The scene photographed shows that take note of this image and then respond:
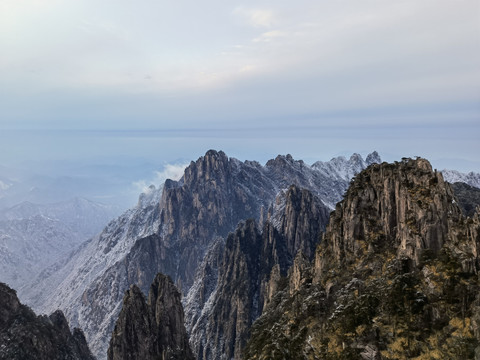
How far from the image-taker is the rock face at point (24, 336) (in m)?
131

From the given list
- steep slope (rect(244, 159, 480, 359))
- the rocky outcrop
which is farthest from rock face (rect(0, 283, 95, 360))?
the rocky outcrop

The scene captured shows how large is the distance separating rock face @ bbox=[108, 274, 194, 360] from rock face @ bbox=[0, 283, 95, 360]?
62.7 feet

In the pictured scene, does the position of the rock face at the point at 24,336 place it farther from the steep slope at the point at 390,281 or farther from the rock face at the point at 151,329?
the steep slope at the point at 390,281

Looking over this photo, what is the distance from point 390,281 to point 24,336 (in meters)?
119

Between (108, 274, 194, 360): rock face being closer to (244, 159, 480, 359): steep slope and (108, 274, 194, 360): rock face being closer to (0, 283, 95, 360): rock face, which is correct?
(0, 283, 95, 360): rock face

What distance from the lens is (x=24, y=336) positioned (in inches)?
5325

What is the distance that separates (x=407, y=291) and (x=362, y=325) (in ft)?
32.4

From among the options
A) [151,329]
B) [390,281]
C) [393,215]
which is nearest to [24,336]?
[151,329]

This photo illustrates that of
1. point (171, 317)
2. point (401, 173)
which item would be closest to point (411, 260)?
point (401, 173)

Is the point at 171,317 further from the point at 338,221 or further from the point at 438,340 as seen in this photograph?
the point at 438,340

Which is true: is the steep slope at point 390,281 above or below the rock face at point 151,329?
above

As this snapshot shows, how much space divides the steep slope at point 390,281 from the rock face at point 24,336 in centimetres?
7851

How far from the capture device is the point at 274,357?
83562 millimetres

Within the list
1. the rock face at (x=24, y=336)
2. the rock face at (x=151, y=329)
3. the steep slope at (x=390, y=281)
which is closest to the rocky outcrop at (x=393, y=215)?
the steep slope at (x=390, y=281)
